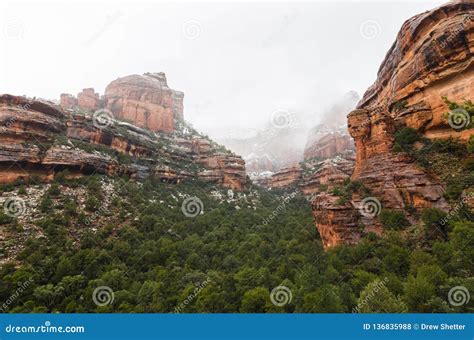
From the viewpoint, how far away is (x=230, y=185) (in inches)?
2697

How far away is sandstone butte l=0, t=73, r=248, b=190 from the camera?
38094 mm

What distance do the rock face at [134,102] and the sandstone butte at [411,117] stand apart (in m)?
72.5

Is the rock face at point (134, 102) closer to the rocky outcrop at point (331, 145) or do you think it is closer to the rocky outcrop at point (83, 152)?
the rocky outcrop at point (83, 152)

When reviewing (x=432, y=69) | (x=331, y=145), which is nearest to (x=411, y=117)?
(x=432, y=69)

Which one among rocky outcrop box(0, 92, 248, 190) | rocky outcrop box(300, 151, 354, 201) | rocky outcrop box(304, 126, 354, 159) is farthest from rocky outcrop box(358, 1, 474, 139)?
rocky outcrop box(304, 126, 354, 159)

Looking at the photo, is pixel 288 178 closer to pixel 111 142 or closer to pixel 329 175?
pixel 329 175

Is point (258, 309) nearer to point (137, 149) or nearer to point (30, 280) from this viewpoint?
point (30, 280)

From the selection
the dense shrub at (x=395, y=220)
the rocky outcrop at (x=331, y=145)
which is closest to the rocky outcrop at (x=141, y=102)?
the rocky outcrop at (x=331, y=145)

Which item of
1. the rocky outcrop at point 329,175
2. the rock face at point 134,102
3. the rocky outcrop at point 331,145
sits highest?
the rock face at point 134,102

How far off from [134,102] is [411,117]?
283 feet

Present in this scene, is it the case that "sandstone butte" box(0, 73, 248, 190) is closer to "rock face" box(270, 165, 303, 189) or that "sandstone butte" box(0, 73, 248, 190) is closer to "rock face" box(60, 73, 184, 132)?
"rock face" box(60, 73, 184, 132)

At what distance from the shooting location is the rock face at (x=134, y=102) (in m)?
86.0

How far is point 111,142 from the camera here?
53750 millimetres
